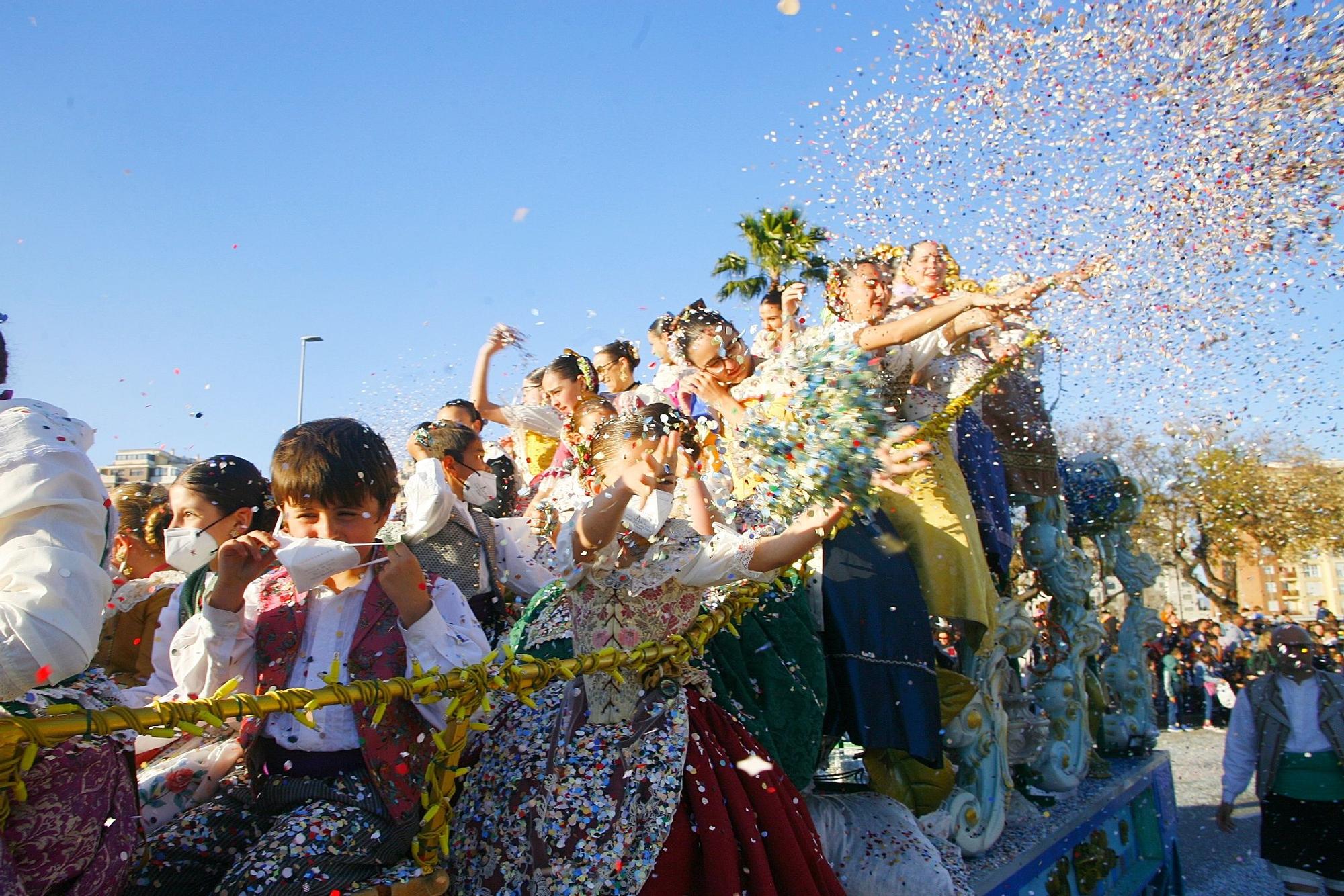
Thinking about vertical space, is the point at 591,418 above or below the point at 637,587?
above

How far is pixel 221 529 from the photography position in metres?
2.45

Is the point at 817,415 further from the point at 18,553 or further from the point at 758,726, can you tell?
the point at 18,553

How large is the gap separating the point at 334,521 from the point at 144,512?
1.56 m

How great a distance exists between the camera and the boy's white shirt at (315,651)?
2074 millimetres

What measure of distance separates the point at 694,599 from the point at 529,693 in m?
0.51

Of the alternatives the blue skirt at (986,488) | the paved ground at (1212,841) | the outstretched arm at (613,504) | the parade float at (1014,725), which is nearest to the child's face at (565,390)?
the parade float at (1014,725)

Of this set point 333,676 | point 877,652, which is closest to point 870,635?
point 877,652

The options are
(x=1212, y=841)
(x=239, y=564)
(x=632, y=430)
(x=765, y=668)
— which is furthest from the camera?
(x=1212, y=841)

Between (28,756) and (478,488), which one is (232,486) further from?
(478,488)

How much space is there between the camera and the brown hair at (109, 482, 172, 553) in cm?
325

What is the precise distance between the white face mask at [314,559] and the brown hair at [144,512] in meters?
1.49

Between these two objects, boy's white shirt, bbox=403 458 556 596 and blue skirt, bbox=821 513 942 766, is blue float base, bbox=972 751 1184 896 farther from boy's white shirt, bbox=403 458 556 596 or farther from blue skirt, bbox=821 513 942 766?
boy's white shirt, bbox=403 458 556 596

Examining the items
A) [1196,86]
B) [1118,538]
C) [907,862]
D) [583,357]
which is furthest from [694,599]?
[1118,538]

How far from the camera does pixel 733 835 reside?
2.32 metres
